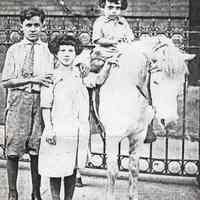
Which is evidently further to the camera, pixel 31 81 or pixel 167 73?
pixel 31 81

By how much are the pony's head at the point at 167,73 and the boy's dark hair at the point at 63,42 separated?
409mm

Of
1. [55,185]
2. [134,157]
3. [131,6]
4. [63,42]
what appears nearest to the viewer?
[63,42]

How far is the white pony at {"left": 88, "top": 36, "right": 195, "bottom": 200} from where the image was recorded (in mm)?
2676

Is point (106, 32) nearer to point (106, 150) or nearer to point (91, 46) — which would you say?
point (91, 46)

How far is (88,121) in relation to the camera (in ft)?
9.04

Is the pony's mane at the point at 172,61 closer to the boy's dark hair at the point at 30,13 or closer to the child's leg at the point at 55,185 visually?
the boy's dark hair at the point at 30,13

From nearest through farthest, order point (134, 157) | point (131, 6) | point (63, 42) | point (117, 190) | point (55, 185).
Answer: point (63, 42) < point (55, 185) < point (134, 157) < point (117, 190) < point (131, 6)

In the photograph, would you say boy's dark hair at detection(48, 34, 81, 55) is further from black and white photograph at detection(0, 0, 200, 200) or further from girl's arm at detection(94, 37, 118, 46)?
girl's arm at detection(94, 37, 118, 46)

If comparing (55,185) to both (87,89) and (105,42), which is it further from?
(105,42)

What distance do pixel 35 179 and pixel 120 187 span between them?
0.58 meters

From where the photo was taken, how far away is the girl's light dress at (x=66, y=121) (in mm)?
2682

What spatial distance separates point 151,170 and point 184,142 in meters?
0.30

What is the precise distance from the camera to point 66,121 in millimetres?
2684

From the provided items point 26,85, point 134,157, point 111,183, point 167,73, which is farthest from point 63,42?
point 111,183
